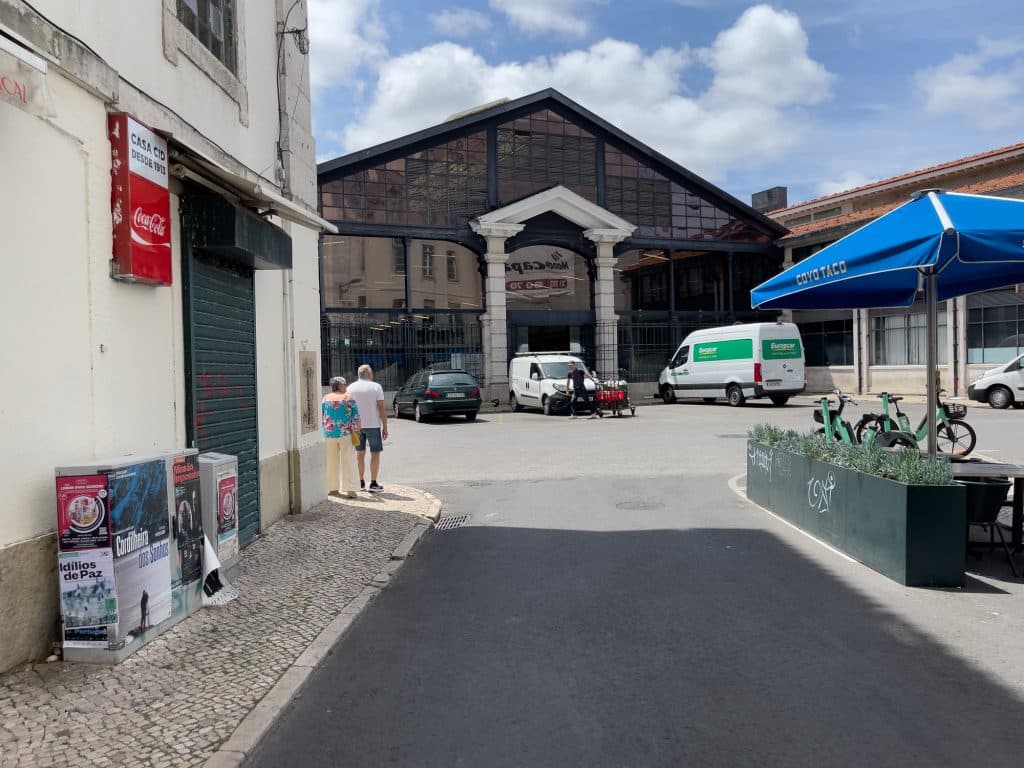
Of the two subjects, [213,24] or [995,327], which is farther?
[995,327]

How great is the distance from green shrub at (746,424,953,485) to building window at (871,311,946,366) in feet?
71.5

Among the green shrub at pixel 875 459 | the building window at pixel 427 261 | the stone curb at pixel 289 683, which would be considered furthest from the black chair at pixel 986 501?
the building window at pixel 427 261

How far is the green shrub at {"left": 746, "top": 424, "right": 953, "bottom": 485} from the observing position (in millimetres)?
5920

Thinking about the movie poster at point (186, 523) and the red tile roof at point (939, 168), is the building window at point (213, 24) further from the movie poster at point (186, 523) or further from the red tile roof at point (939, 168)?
the red tile roof at point (939, 168)

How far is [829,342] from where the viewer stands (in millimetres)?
31781

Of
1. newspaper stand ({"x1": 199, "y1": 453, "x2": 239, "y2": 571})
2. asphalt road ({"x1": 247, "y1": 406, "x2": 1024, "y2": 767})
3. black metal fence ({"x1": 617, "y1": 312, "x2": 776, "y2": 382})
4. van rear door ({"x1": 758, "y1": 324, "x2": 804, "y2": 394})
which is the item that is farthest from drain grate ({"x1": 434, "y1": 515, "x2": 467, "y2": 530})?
black metal fence ({"x1": 617, "y1": 312, "x2": 776, "y2": 382})

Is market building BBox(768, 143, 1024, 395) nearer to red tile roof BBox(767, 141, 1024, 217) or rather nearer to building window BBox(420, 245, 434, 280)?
red tile roof BBox(767, 141, 1024, 217)

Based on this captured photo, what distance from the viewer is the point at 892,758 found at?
3412 millimetres

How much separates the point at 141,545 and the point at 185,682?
882mm

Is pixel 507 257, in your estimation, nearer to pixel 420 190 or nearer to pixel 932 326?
pixel 420 190

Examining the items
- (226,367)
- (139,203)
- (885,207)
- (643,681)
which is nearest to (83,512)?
(139,203)

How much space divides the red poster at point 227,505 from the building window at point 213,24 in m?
3.75

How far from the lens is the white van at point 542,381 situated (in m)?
23.7

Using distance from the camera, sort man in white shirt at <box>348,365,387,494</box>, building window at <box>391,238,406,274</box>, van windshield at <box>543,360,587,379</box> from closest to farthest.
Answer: man in white shirt at <box>348,365,387,494</box>, van windshield at <box>543,360,587,379</box>, building window at <box>391,238,406,274</box>
